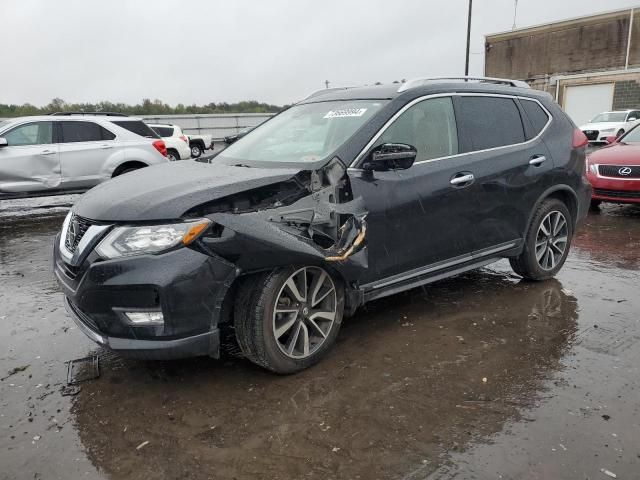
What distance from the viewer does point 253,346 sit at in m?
3.02

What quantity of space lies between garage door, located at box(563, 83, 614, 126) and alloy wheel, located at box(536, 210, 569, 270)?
3058 centimetres

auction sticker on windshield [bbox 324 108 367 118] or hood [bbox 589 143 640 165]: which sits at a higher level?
auction sticker on windshield [bbox 324 108 367 118]

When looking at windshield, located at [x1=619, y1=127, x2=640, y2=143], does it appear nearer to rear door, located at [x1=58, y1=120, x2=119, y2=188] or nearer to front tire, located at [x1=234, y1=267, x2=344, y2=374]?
front tire, located at [x1=234, y1=267, x2=344, y2=374]

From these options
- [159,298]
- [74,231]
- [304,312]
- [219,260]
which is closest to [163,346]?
[159,298]

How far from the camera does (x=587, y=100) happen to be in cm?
3284

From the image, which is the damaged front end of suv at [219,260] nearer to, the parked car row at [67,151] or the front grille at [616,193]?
the front grille at [616,193]

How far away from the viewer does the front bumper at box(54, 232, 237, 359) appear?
2.73m

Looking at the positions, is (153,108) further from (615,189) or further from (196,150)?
(615,189)

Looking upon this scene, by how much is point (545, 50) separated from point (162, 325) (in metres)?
42.7

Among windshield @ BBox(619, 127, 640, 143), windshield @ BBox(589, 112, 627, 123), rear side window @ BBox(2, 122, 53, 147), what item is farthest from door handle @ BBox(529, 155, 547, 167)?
windshield @ BBox(589, 112, 627, 123)

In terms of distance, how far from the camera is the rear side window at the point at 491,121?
4148 millimetres

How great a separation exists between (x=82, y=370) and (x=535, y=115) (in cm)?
421

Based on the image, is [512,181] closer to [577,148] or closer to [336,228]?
[577,148]

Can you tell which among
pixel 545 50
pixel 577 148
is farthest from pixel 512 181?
pixel 545 50
